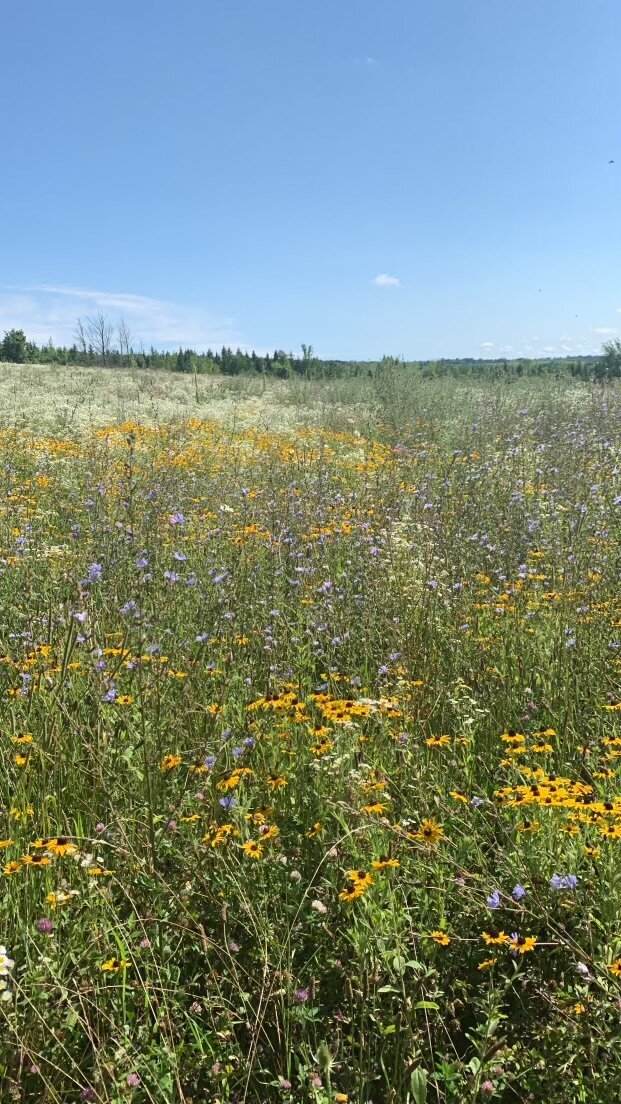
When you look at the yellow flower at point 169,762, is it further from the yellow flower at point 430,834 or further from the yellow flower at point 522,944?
the yellow flower at point 522,944

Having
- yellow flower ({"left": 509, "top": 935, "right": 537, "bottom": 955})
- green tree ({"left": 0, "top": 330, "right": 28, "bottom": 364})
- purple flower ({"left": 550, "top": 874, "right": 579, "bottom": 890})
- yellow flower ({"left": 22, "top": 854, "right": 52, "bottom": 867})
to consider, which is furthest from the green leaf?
green tree ({"left": 0, "top": 330, "right": 28, "bottom": 364})

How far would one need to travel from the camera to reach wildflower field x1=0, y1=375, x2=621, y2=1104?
161cm

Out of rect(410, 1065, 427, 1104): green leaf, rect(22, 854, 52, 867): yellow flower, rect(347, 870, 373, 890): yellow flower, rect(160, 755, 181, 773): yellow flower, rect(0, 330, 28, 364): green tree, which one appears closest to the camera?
rect(410, 1065, 427, 1104): green leaf

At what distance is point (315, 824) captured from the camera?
2078 mm

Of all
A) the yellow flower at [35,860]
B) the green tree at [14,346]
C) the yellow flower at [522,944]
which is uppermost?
the green tree at [14,346]

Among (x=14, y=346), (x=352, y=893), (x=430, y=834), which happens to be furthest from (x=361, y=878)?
(x=14, y=346)

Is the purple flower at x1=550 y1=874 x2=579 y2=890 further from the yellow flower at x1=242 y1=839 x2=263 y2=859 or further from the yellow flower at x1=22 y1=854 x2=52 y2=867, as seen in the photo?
the yellow flower at x1=22 y1=854 x2=52 y2=867

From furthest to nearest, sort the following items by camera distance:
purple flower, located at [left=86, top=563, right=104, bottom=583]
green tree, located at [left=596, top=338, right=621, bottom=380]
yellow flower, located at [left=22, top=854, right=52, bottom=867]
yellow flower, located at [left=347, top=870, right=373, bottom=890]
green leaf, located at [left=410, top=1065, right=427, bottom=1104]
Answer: green tree, located at [left=596, top=338, right=621, bottom=380], purple flower, located at [left=86, top=563, right=104, bottom=583], yellow flower, located at [left=22, top=854, right=52, bottom=867], yellow flower, located at [left=347, top=870, right=373, bottom=890], green leaf, located at [left=410, top=1065, right=427, bottom=1104]

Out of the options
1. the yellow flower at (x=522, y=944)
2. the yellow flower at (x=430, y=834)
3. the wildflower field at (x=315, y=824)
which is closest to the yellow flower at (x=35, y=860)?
the wildflower field at (x=315, y=824)

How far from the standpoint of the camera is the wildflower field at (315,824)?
1612 mm

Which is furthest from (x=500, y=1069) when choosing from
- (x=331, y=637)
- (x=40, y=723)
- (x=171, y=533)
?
(x=171, y=533)

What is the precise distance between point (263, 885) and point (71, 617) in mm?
1042

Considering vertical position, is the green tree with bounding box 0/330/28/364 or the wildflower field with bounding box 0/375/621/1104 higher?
the green tree with bounding box 0/330/28/364

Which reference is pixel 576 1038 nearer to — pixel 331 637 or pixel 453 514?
pixel 331 637
